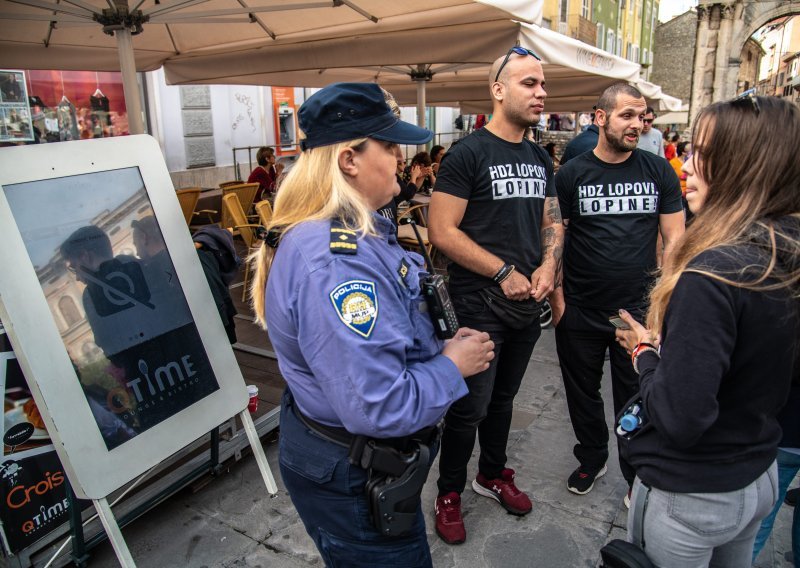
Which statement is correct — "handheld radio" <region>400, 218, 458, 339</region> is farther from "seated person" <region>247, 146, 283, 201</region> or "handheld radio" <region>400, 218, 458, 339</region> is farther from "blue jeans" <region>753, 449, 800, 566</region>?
"seated person" <region>247, 146, 283, 201</region>

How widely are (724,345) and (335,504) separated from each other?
965 mm

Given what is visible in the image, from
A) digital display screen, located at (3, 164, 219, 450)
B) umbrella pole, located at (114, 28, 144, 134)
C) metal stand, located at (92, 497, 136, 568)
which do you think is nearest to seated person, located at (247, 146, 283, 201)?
umbrella pole, located at (114, 28, 144, 134)

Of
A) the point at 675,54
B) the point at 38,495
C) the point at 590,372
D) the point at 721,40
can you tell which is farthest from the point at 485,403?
the point at 675,54

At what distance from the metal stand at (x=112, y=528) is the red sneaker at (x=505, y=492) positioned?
5.30 ft

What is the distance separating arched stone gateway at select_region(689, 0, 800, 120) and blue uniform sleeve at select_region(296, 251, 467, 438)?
1236 inches

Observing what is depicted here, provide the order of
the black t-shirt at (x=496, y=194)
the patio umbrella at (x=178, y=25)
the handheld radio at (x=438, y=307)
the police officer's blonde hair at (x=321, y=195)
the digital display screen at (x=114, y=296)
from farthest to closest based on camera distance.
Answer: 1. the patio umbrella at (x=178, y=25)
2. the black t-shirt at (x=496, y=194)
3. the digital display screen at (x=114, y=296)
4. the handheld radio at (x=438, y=307)
5. the police officer's blonde hair at (x=321, y=195)

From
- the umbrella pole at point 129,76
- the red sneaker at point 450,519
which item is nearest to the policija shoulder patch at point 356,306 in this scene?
the red sneaker at point 450,519

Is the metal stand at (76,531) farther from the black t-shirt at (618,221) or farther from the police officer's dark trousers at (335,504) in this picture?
the black t-shirt at (618,221)

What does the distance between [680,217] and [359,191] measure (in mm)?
2029

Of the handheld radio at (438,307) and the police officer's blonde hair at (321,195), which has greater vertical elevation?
the police officer's blonde hair at (321,195)

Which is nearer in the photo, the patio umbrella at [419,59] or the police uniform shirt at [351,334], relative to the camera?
the police uniform shirt at [351,334]

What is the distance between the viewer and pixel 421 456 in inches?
57.0

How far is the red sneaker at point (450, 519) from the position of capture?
259cm

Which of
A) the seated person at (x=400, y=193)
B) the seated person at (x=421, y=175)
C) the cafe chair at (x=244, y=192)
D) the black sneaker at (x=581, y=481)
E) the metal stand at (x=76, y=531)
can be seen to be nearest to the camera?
the metal stand at (x=76, y=531)
